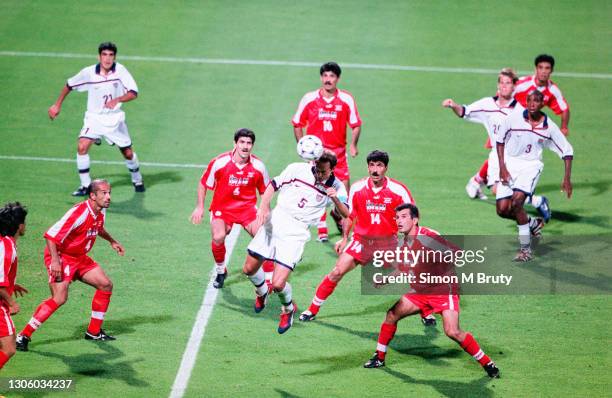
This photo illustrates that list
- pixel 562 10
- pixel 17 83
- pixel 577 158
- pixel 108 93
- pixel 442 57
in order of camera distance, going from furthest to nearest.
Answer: pixel 562 10, pixel 442 57, pixel 17 83, pixel 577 158, pixel 108 93

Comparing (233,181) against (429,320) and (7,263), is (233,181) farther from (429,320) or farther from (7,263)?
(7,263)

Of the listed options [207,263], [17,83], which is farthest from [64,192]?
[17,83]

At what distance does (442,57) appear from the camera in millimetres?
23578

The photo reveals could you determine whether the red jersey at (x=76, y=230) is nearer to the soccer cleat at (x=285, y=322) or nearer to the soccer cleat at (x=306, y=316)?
the soccer cleat at (x=285, y=322)

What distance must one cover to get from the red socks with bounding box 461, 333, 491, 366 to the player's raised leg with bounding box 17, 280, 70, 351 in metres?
4.56

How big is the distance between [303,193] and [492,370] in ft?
10.1

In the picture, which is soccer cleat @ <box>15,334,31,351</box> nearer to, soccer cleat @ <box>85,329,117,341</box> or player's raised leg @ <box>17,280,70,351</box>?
player's raised leg @ <box>17,280,70,351</box>

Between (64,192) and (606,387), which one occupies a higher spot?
(64,192)

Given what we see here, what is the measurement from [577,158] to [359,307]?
742 centimetres

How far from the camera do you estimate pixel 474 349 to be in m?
11.5

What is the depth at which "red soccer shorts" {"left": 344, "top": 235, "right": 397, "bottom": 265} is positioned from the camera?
12875mm

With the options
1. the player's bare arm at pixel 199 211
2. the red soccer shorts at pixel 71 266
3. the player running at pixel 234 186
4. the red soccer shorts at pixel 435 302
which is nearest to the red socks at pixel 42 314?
the red soccer shorts at pixel 71 266

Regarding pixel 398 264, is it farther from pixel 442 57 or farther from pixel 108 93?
pixel 442 57

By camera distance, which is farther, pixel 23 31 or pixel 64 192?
pixel 23 31
